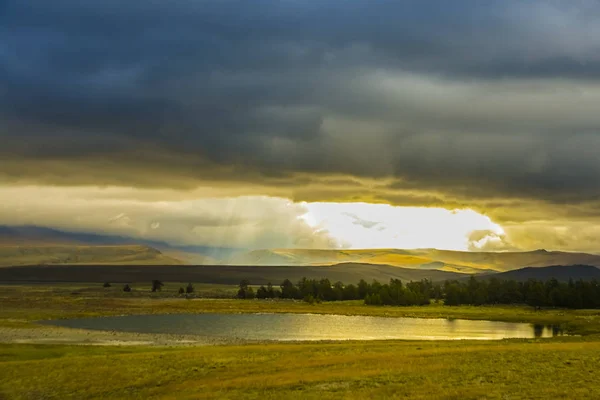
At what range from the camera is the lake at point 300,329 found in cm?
11125

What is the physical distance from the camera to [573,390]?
40.8 metres

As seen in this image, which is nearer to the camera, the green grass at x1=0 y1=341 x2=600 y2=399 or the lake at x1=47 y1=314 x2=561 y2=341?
the green grass at x1=0 y1=341 x2=600 y2=399

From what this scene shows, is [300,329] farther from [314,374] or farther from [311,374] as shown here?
[314,374]

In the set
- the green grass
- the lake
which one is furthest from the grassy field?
the lake

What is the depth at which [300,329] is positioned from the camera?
12875 centimetres

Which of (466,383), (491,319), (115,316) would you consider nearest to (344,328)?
(491,319)

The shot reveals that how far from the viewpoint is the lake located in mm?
111250

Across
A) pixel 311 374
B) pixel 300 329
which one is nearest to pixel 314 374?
pixel 311 374

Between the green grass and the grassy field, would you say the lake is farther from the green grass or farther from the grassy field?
the green grass

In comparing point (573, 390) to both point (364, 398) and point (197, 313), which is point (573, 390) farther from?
A: point (197, 313)

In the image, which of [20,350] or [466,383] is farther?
[20,350]

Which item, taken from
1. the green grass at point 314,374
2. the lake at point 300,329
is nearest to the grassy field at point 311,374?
the green grass at point 314,374

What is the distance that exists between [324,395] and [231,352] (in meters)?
28.7

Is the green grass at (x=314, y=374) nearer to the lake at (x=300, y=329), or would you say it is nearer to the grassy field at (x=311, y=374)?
the grassy field at (x=311, y=374)
